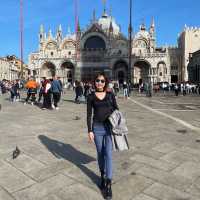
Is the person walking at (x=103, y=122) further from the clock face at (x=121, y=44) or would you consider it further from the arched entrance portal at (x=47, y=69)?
the clock face at (x=121, y=44)

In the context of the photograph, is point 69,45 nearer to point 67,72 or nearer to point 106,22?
point 67,72

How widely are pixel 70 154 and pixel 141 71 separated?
60271 mm

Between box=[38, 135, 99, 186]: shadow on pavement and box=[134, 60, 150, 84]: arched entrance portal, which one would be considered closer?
box=[38, 135, 99, 186]: shadow on pavement

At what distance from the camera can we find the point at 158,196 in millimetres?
3311

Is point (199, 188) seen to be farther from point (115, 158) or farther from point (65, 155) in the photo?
point (65, 155)

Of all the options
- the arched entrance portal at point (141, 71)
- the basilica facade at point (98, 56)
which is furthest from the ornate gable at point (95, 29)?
the arched entrance portal at point (141, 71)

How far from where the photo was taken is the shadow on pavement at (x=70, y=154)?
13.5ft

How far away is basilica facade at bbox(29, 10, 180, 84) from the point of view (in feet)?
189

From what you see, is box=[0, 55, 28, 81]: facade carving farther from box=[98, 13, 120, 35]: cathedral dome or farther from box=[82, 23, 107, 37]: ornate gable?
box=[82, 23, 107, 37]: ornate gable

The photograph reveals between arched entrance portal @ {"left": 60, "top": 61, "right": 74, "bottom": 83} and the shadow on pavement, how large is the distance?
2140 inches

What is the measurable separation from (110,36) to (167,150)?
5688 cm

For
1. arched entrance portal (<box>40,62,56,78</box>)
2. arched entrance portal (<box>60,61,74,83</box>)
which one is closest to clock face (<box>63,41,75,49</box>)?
arched entrance portal (<box>60,61,74,83</box>)

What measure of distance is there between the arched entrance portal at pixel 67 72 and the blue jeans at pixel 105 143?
186 feet

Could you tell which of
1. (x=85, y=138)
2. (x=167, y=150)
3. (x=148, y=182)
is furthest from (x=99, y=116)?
(x=85, y=138)
